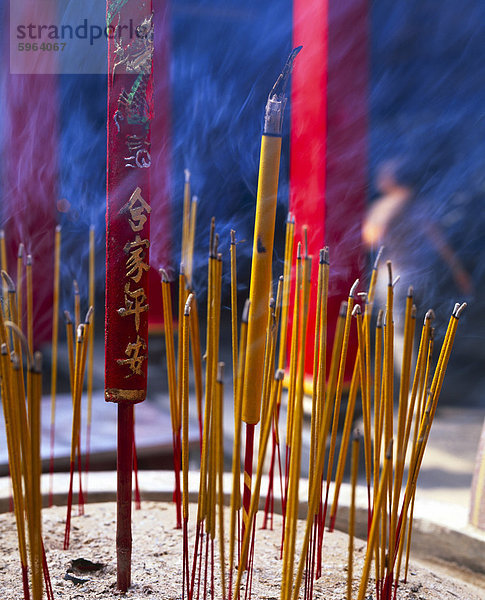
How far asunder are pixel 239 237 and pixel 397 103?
508mm

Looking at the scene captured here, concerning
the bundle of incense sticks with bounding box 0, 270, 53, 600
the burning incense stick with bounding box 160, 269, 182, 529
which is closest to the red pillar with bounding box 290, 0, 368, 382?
the burning incense stick with bounding box 160, 269, 182, 529

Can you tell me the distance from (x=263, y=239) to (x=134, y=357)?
0.71ft

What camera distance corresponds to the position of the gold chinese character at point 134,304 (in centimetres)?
78

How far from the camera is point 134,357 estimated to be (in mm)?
796

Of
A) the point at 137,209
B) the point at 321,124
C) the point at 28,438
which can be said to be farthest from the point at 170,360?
the point at 321,124

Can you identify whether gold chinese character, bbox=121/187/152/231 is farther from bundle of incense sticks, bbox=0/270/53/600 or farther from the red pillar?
the red pillar

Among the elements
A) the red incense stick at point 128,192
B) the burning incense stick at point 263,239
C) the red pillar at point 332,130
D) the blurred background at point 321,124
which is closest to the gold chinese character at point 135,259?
the red incense stick at point 128,192

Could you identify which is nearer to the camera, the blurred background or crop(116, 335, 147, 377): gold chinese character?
crop(116, 335, 147, 377): gold chinese character

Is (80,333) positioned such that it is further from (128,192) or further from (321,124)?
(321,124)

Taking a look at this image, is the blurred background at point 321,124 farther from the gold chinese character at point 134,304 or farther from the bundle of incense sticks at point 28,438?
the bundle of incense sticks at point 28,438

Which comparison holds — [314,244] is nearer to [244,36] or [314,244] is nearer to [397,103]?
[397,103]

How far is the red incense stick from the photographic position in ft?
2.53

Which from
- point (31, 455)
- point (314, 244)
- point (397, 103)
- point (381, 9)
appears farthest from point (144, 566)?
point (381, 9)

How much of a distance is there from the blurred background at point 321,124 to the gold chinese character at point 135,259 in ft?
1.27
